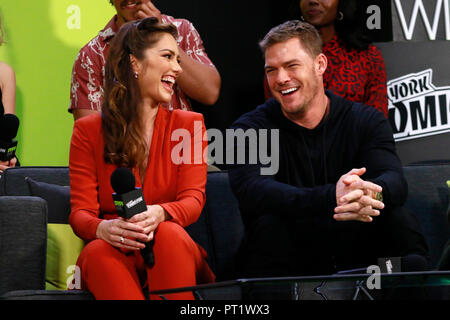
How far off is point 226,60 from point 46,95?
36.1 inches

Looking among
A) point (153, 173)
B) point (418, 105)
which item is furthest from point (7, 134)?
point (418, 105)

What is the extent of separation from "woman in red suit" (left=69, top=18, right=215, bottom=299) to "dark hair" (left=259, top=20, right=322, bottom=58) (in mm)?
325

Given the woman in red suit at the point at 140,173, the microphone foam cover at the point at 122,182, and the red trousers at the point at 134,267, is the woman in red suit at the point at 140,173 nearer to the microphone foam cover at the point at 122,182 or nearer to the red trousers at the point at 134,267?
the red trousers at the point at 134,267

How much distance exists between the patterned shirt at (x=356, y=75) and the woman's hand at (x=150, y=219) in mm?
1290

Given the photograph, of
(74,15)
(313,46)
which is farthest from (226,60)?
(313,46)

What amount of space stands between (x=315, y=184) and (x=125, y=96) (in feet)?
2.30

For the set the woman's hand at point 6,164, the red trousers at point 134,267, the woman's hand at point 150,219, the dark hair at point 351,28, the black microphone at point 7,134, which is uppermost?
the dark hair at point 351,28

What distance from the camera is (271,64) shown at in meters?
→ 2.58

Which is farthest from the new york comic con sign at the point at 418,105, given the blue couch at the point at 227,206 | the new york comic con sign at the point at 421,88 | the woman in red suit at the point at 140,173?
the woman in red suit at the point at 140,173

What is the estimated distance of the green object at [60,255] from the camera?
98.0 inches

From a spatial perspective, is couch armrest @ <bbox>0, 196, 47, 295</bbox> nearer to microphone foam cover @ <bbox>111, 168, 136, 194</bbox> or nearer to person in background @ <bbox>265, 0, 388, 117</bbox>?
microphone foam cover @ <bbox>111, 168, 136, 194</bbox>

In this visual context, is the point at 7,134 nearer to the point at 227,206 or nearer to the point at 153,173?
the point at 153,173

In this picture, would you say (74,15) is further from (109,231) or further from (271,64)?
(109,231)

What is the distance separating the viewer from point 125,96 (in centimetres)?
252
